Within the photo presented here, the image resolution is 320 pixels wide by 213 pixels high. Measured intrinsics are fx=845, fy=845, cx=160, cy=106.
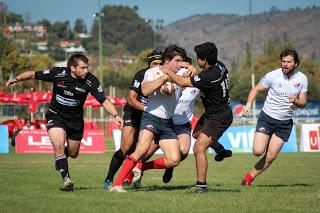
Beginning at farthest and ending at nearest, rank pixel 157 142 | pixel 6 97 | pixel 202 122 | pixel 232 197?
pixel 6 97
pixel 202 122
pixel 157 142
pixel 232 197

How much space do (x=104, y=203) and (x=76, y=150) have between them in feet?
9.58

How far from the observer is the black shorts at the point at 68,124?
14305 mm

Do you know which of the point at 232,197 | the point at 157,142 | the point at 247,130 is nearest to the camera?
the point at 232,197

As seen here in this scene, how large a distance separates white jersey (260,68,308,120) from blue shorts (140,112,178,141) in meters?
2.60

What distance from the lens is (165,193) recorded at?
13609 mm

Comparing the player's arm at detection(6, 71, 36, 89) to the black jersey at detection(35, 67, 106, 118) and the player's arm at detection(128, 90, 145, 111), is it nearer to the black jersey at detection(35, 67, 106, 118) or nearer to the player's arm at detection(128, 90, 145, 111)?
the black jersey at detection(35, 67, 106, 118)

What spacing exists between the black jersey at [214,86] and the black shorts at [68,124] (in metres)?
2.25

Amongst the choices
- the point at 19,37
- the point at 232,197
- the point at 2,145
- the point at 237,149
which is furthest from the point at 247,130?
the point at 19,37

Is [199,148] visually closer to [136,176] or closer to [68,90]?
[136,176]

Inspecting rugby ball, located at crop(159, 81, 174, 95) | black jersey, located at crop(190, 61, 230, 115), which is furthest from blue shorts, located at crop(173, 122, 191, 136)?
rugby ball, located at crop(159, 81, 174, 95)

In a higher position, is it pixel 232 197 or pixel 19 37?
pixel 19 37

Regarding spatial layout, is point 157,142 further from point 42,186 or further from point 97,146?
point 97,146

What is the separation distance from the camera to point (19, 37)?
188 meters

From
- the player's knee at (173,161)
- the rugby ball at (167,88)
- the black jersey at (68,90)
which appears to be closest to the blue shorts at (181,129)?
the player's knee at (173,161)
